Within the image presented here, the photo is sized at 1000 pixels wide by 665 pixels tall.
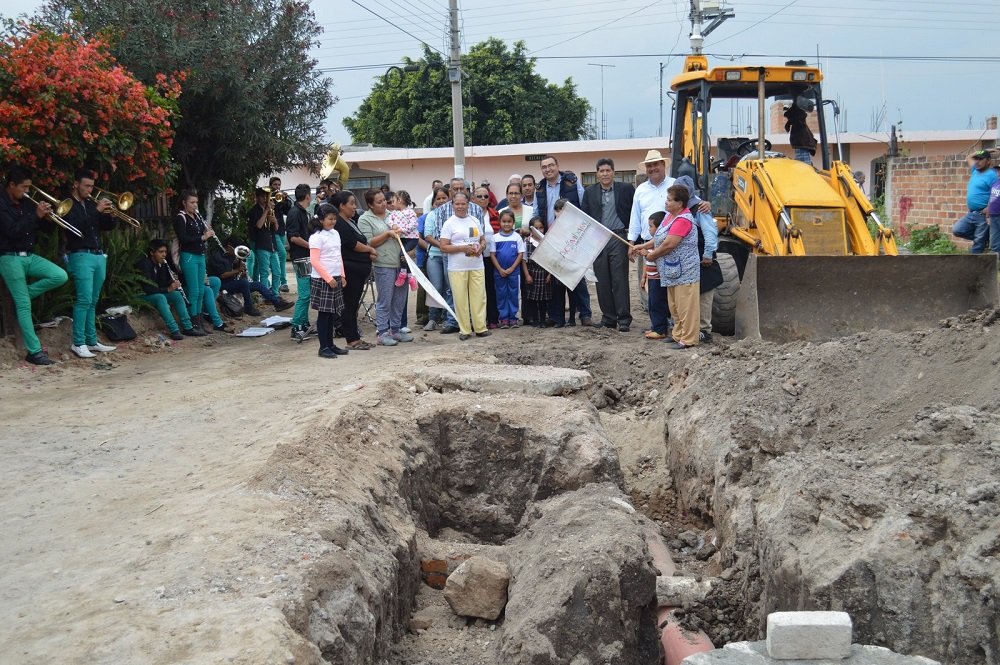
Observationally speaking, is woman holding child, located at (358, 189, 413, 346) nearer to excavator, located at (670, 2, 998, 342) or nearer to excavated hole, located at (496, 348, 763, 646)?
excavated hole, located at (496, 348, 763, 646)

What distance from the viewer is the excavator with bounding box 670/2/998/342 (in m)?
8.52

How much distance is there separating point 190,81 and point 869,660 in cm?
1007

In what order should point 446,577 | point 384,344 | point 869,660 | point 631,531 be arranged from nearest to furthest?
point 869,660, point 631,531, point 446,577, point 384,344

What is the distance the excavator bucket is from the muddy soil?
1.08 meters

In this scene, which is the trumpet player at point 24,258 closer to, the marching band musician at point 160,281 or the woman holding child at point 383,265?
the marching band musician at point 160,281

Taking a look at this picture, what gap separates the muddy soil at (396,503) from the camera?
369cm

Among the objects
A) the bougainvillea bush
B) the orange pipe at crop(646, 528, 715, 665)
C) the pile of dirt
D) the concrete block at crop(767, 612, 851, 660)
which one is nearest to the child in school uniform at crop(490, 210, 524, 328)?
the pile of dirt

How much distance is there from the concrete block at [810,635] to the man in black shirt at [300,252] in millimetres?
7910

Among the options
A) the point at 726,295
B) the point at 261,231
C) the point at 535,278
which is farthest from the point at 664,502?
the point at 261,231

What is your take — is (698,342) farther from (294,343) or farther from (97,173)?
(97,173)

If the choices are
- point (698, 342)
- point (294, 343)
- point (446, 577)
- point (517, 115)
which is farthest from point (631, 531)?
point (517, 115)

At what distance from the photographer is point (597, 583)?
4410 mm

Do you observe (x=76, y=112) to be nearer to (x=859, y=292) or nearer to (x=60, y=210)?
(x=60, y=210)

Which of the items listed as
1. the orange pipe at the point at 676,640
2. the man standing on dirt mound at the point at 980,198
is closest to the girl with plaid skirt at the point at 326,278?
the orange pipe at the point at 676,640
